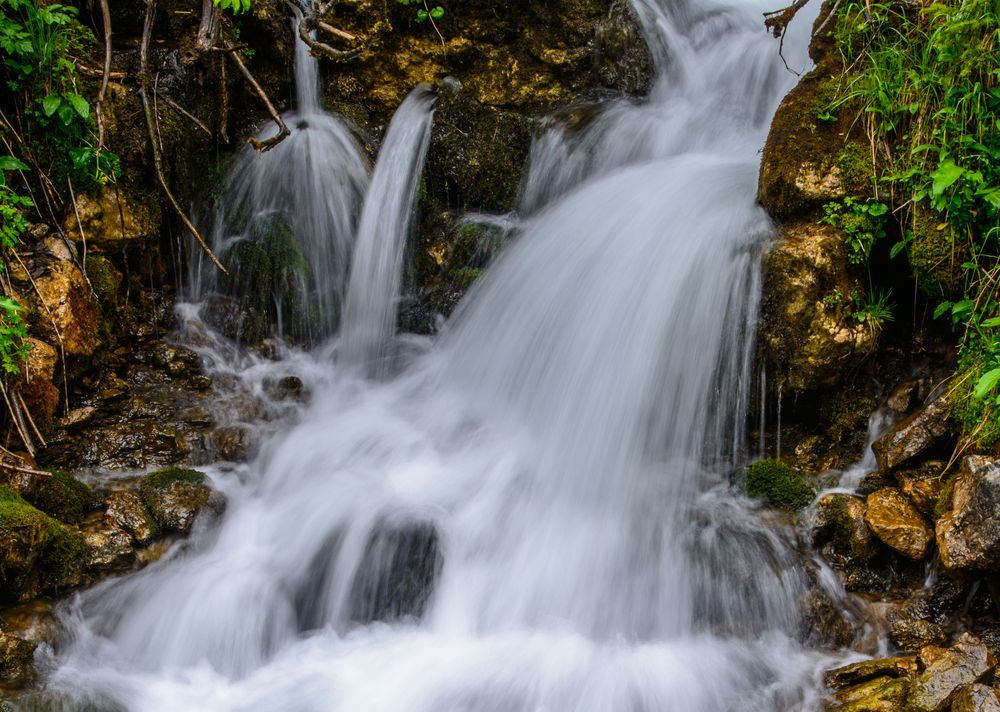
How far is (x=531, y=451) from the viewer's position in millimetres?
4977

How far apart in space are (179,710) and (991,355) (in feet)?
14.0

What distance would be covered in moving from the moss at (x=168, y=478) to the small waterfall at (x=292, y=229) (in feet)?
5.26

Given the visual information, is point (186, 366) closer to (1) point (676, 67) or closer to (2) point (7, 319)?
(2) point (7, 319)

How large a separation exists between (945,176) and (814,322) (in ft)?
3.19

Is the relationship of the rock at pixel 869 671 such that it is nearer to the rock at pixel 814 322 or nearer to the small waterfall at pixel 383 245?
the rock at pixel 814 322

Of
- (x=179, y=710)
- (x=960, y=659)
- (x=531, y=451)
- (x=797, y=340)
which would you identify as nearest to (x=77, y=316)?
(x=179, y=710)

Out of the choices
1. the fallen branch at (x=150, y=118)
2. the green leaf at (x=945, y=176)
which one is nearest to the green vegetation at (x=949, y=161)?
the green leaf at (x=945, y=176)

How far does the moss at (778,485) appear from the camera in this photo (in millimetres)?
4273

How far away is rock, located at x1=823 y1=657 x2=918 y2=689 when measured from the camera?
338 cm

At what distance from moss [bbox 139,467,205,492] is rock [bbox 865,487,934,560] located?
Answer: 375 cm

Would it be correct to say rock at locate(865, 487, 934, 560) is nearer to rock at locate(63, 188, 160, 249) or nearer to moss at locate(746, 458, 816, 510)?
moss at locate(746, 458, 816, 510)

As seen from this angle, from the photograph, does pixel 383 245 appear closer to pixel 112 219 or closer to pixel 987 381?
pixel 112 219

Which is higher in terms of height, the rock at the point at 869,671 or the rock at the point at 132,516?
the rock at the point at 132,516

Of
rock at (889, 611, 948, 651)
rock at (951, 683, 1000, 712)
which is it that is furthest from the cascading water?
rock at (951, 683, 1000, 712)
